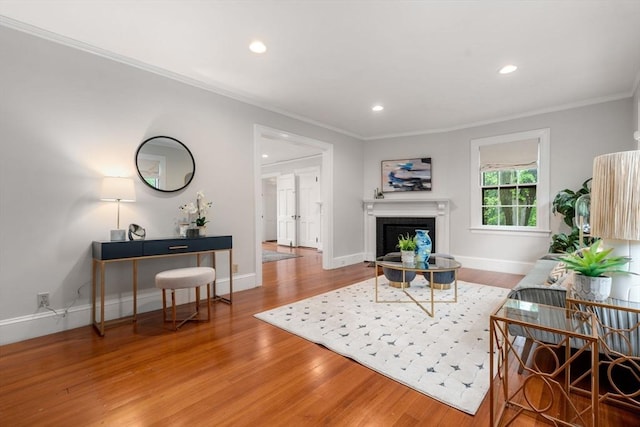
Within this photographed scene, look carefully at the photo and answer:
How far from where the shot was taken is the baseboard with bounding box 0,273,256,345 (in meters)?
2.45

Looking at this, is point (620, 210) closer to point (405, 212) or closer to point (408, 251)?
point (408, 251)

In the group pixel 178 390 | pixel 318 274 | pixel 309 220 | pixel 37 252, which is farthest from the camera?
pixel 309 220

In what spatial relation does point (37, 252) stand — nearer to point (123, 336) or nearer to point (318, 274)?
point (123, 336)

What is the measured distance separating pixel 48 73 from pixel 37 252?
5.18 feet

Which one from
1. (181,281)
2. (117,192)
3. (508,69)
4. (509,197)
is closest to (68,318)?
(181,281)

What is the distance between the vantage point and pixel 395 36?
2.63m

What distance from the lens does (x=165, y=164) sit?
3320mm

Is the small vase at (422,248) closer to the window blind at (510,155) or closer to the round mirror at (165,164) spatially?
the window blind at (510,155)

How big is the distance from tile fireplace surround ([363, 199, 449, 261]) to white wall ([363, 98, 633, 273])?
0.52 feet

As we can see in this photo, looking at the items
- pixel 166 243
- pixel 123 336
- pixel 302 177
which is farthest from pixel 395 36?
pixel 302 177

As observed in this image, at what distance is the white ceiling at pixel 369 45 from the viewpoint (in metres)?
2.28

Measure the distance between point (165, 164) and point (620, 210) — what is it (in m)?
3.79

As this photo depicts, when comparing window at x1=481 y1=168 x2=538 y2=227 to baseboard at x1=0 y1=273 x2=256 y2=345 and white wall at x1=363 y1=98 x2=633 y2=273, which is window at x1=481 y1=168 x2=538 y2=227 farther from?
baseboard at x1=0 y1=273 x2=256 y2=345

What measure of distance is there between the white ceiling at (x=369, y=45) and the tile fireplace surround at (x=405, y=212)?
204cm
